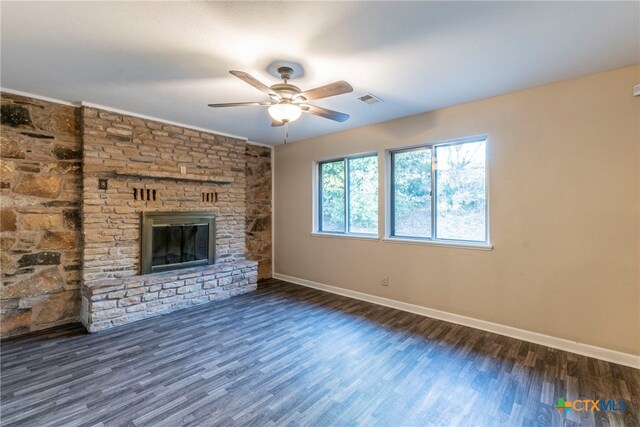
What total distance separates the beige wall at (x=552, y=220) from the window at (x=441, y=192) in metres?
0.16

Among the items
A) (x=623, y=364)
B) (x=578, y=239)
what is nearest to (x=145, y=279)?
(x=578, y=239)

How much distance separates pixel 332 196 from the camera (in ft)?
15.8

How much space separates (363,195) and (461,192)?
140cm

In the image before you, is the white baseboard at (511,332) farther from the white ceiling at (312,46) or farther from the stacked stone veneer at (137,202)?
the white ceiling at (312,46)

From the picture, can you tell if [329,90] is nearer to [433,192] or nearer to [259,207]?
[433,192]

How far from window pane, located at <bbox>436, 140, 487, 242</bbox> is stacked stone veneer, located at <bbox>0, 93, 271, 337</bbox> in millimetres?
3233

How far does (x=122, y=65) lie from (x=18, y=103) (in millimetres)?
1652

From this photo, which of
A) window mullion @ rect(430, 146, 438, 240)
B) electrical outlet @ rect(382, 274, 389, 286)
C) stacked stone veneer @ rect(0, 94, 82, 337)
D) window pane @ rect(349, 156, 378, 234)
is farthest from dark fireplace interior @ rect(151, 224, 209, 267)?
window mullion @ rect(430, 146, 438, 240)

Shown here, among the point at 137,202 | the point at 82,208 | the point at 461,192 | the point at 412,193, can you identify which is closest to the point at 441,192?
the point at 461,192

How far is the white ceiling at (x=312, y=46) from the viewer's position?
5.77 ft

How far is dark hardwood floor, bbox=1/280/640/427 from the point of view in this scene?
1.87m

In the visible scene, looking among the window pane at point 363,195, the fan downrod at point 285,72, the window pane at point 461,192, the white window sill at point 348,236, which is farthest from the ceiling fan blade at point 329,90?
the white window sill at point 348,236

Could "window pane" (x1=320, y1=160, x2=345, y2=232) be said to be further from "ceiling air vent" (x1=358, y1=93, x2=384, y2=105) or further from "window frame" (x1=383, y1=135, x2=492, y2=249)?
"ceiling air vent" (x1=358, y1=93, x2=384, y2=105)

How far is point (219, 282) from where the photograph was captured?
4.21m
